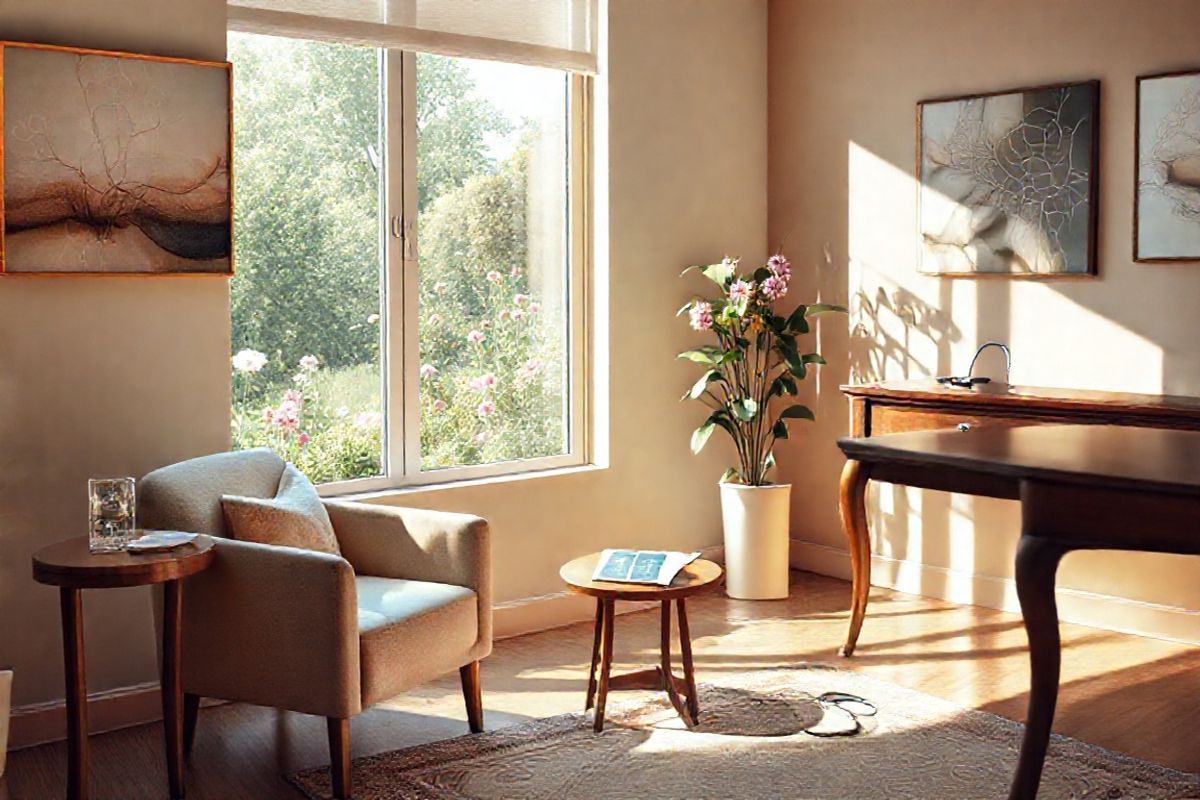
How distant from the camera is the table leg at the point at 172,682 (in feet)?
10.7

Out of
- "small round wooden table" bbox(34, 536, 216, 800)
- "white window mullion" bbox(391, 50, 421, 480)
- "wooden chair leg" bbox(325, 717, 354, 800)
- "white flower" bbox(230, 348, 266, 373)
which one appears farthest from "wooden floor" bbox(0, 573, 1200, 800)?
"white flower" bbox(230, 348, 266, 373)

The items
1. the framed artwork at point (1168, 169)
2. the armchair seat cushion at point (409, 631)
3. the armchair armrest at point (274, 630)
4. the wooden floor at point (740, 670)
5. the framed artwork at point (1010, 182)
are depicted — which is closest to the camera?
the armchair armrest at point (274, 630)

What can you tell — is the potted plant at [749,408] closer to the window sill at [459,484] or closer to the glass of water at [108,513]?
the window sill at [459,484]

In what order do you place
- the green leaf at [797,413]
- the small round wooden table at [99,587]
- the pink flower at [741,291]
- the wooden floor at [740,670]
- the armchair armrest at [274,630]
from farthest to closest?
the green leaf at [797,413] → the pink flower at [741,291] → the wooden floor at [740,670] → the armchair armrest at [274,630] → the small round wooden table at [99,587]

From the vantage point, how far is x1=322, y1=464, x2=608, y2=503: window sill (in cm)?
457

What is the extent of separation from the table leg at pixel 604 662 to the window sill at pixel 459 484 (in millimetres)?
1085

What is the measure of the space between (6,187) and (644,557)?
2.00 meters

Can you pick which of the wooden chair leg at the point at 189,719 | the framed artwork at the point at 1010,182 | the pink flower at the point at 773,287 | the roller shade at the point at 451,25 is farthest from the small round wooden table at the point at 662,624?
the framed artwork at the point at 1010,182

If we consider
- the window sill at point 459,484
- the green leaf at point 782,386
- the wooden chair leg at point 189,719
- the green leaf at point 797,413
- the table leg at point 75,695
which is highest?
the green leaf at point 782,386

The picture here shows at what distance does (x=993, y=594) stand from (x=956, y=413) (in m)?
0.97

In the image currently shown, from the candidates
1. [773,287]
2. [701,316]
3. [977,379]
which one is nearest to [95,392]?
[701,316]

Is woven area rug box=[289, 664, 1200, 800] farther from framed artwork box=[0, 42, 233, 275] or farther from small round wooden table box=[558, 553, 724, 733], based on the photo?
framed artwork box=[0, 42, 233, 275]

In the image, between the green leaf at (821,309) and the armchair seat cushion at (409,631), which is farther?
the green leaf at (821,309)

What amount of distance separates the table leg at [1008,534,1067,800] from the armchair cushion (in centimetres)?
180
